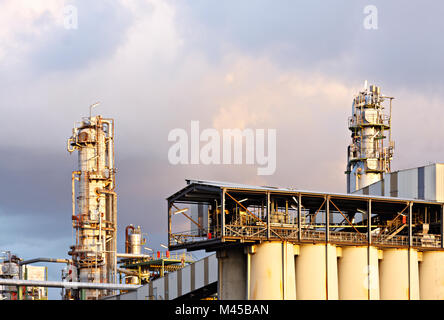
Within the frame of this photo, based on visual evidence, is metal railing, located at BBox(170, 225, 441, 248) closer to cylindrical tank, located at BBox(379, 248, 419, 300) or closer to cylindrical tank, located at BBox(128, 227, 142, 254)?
cylindrical tank, located at BBox(379, 248, 419, 300)

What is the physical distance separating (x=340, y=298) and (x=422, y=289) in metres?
7.95

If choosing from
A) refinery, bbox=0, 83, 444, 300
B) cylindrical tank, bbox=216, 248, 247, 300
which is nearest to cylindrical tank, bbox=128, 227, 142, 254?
refinery, bbox=0, 83, 444, 300

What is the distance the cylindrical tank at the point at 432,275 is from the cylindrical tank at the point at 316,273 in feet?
28.6

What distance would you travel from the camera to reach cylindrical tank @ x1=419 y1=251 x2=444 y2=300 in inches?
2251

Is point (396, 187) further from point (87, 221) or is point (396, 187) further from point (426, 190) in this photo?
point (87, 221)

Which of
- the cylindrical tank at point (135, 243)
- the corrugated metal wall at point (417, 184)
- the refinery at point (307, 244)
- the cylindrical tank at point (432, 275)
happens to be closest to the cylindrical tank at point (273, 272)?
the refinery at point (307, 244)

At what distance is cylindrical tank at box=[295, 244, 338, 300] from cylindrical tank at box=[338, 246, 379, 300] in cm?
155

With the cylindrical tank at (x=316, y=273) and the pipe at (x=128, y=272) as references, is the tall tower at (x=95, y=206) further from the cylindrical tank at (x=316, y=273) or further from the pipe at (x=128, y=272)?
the cylindrical tank at (x=316, y=273)

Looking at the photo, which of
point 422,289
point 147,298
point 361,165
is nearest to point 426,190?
point 422,289

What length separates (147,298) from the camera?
73.5 metres

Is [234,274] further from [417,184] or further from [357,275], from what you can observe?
[417,184]

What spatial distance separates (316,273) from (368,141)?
4936cm

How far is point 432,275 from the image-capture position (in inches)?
2250

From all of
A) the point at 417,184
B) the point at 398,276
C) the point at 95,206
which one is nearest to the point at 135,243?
the point at 95,206
